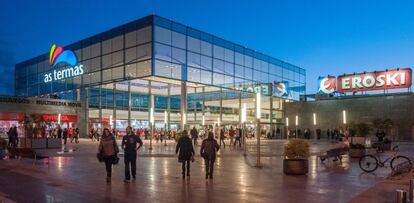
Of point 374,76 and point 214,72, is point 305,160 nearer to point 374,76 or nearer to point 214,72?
point 214,72

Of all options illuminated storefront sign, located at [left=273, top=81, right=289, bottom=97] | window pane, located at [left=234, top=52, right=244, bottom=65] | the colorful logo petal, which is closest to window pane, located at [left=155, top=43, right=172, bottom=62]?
window pane, located at [left=234, top=52, right=244, bottom=65]

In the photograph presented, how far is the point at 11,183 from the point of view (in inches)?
494

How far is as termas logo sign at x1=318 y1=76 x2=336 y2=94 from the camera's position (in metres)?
63.5

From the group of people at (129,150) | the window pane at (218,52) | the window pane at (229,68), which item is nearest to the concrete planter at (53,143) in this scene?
the group of people at (129,150)

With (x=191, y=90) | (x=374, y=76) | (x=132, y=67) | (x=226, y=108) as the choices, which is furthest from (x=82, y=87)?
(x=374, y=76)

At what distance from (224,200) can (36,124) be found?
25.4 m

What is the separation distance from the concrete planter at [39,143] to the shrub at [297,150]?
21.3 metres

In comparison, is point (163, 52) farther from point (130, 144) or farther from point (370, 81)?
point (130, 144)

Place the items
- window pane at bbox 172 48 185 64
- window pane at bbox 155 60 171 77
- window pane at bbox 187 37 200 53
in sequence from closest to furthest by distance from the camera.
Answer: window pane at bbox 155 60 171 77 < window pane at bbox 172 48 185 64 < window pane at bbox 187 37 200 53

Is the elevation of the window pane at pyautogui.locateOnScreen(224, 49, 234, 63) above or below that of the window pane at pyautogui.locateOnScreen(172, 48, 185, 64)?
above

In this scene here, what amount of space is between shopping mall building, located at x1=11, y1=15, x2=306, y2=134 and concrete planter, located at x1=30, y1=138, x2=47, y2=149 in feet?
44.1

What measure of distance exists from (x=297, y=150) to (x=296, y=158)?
0.99ft

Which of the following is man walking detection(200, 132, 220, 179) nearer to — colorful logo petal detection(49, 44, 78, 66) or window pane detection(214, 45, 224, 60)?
window pane detection(214, 45, 224, 60)

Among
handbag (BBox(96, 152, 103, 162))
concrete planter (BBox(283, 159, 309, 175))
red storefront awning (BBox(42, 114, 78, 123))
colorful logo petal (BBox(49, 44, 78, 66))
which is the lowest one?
concrete planter (BBox(283, 159, 309, 175))
